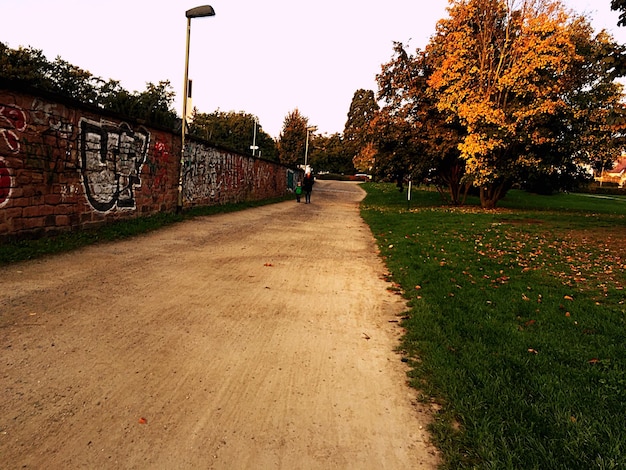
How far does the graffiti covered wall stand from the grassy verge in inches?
8.4

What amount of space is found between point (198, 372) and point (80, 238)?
5.54m

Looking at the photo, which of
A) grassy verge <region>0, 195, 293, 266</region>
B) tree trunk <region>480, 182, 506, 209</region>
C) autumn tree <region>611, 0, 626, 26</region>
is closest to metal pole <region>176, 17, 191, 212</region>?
grassy verge <region>0, 195, 293, 266</region>

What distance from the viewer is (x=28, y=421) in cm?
218

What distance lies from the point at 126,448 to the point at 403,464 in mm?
1518

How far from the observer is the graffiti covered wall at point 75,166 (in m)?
6.06

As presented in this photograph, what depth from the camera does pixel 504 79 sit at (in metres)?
16.6

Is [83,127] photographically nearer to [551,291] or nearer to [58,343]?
[58,343]

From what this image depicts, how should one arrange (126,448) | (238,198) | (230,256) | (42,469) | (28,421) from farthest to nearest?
(238,198), (230,256), (28,421), (126,448), (42,469)

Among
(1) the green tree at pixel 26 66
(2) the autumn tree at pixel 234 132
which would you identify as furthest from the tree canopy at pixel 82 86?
(2) the autumn tree at pixel 234 132

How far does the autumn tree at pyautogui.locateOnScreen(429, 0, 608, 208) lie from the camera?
53.1ft

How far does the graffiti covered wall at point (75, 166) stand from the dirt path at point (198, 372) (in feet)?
5.65

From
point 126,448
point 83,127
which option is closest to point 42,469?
point 126,448

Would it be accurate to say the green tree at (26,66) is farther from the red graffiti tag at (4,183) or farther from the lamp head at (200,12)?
the red graffiti tag at (4,183)

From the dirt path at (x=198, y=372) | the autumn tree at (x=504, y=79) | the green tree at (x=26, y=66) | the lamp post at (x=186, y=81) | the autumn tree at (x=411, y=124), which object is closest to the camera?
the dirt path at (x=198, y=372)
